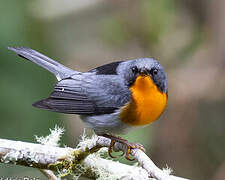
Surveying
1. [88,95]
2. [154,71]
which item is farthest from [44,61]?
[154,71]

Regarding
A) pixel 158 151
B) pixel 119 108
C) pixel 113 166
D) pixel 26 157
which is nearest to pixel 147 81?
pixel 119 108

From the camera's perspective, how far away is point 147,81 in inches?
155

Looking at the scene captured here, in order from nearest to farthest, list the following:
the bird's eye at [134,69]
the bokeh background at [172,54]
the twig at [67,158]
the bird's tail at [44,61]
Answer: the twig at [67,158]
the bird's eye at [134,69]
the bird's tail at [44,61]
the bokeh background at [172,54]

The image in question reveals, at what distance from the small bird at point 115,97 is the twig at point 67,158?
0.96ft

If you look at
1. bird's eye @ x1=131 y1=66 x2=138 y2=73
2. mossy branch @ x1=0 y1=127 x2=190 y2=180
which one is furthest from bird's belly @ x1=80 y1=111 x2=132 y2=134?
bird's eye @ x1=131 y1=66 x2=138 y2=73

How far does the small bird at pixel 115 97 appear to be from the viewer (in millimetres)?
3928

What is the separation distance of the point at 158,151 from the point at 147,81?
2353 millimetres

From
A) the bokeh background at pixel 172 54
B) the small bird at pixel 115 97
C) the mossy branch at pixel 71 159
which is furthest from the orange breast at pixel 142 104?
the bokeh background at pixel 172 54

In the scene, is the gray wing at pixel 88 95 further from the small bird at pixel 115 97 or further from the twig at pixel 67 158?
the twig at pixel 67 158

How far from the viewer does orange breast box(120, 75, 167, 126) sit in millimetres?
3904

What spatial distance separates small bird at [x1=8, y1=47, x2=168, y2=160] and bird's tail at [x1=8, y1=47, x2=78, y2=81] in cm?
4

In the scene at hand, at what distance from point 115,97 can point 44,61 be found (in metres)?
1.04

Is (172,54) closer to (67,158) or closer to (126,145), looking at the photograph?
(126,145)

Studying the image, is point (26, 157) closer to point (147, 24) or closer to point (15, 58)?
point (15, 58)
